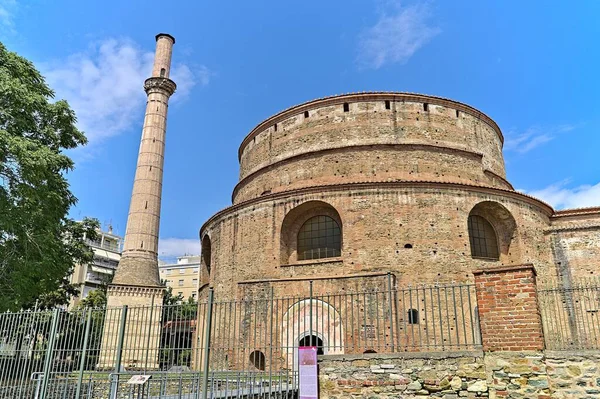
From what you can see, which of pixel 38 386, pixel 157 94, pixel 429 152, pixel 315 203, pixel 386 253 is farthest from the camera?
pixel 157 94

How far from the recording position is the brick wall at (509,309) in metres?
6.80

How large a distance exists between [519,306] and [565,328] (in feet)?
37.6

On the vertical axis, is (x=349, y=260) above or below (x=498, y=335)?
above

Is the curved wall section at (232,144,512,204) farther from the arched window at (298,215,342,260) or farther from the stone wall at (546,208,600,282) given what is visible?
the stone wall at (546,208,600,282)

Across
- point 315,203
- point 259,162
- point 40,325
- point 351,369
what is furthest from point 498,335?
point 259,162

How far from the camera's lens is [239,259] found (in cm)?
1808

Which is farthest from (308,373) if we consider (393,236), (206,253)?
(206,253)

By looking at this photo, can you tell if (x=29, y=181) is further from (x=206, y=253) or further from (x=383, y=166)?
(x=383, y=166)

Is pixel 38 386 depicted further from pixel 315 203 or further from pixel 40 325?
pixel 315 203

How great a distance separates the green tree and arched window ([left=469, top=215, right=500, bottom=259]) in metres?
13.9

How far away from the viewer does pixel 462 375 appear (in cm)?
727

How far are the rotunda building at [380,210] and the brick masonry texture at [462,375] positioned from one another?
20.4 feet

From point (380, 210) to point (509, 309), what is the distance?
9.58 m

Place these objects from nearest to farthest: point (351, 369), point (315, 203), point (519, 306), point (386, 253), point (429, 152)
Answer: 1. point (519, 306)
2. point (351, 369)
3. point (386, 253)
4. point (315, 203)
5. point (429, 152)
